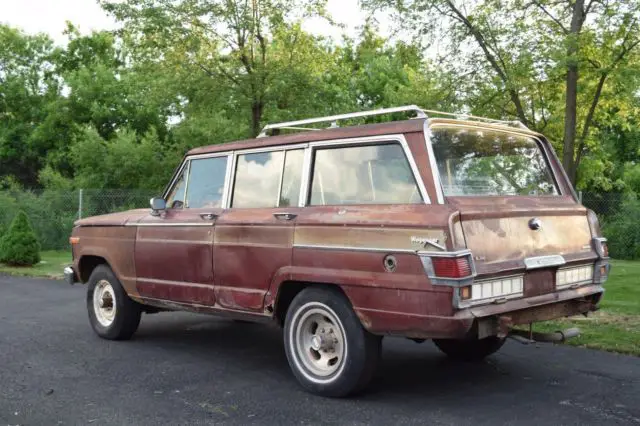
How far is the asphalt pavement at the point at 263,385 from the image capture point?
4.78 m

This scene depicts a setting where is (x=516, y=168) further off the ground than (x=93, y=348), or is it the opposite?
(x=516, y=168)

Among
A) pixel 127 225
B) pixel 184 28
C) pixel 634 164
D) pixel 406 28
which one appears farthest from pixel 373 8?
pixel 634 164

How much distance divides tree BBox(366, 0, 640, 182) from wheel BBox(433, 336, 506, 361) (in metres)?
8.51

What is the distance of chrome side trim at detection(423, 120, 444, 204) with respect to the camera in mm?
4789

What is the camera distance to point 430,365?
6320 mm

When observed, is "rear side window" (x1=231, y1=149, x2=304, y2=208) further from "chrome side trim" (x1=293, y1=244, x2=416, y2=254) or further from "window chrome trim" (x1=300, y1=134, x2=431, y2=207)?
"chrome side trim" (x1=293, y1=244, x2=416, y2=254)

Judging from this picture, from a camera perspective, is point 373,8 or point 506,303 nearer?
point 506,303

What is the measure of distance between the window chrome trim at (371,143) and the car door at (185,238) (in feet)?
3.58

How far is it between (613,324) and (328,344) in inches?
168

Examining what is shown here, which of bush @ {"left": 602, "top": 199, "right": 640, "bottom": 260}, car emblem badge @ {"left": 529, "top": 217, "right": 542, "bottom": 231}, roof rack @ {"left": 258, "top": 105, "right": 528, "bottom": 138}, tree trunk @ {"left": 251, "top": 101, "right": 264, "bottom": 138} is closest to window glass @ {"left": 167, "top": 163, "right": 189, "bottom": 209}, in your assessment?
roof rack @ {"left": 258, "top": 105, "right": 528, "bottom": 138}

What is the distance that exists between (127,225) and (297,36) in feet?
37.1

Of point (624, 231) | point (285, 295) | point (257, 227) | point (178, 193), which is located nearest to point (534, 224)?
point (285, 295)

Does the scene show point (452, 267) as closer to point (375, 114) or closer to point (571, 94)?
point (375, 114)

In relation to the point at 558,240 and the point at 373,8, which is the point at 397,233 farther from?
the point at 373,8
